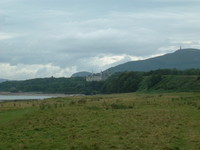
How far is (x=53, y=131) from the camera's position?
22797mm

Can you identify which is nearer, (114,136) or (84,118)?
(114,136)

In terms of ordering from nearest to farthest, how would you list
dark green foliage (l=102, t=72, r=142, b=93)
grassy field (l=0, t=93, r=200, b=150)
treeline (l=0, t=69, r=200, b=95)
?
grassy field (l=0, t=93, r=200, b=150)
treeline (l=0, t=69, r=200, b=95)
dark green foliage (l=102, t=72, r=142, b=93)

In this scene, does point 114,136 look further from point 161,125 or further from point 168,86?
point 168,86

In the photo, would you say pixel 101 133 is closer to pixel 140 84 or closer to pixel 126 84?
pixel 140 84

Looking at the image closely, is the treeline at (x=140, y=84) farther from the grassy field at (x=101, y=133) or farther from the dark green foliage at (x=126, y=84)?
the grassy field at (x=101, y=133)

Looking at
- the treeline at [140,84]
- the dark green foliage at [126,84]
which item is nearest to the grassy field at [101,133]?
the treeline at [140,84]

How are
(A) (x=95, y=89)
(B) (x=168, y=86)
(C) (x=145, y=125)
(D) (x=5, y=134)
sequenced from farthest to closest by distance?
(A) (x=95, y=89), (B) (x=168, y=86), (C) (x=145, y=125), (D) (x=5, y=134)

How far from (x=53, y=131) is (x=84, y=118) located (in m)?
6.59

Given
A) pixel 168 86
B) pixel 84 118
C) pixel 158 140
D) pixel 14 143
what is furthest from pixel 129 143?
pixel 168 86

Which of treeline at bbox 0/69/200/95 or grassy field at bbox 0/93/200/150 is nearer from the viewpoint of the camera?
grassy field at bbox 0/93/200/150

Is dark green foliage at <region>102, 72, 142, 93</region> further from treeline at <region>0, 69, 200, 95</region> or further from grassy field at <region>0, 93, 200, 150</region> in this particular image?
grassy field at <region>0, 93, 200, 150</region>

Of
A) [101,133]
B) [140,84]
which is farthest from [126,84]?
[101,133]

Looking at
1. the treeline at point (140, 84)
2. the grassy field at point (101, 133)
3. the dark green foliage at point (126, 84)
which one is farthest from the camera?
the dark green foliage at point (126, 84)

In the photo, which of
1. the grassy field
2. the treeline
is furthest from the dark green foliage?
the grassy field
